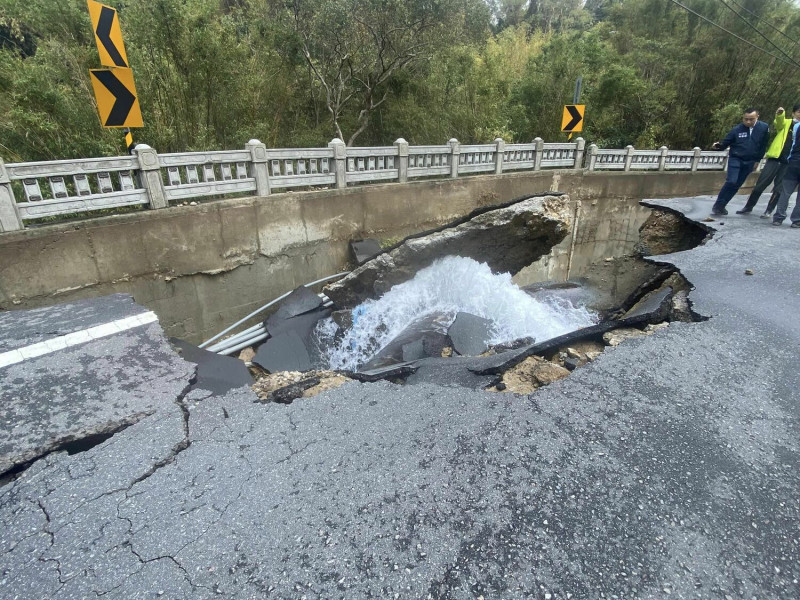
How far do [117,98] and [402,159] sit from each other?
4976 millimetres

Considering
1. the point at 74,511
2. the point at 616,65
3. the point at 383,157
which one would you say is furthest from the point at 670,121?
the point at 74,511

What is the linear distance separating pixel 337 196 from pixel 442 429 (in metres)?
6.23

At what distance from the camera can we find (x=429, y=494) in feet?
6.86

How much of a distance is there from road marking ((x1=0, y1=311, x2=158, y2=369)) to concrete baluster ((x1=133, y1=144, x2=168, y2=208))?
306 centimetres

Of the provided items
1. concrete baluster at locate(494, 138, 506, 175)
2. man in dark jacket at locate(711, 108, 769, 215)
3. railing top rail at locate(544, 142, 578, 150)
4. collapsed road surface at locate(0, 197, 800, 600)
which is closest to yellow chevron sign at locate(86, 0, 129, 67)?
collapsed road surface at locate(0, 197, 800, 600)

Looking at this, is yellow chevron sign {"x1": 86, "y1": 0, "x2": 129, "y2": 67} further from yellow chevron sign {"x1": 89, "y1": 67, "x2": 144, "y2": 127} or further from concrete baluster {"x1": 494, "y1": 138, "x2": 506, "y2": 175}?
concrete baluster {"x1": 494, "y1": 138, "x2": 506, "y2": 175}

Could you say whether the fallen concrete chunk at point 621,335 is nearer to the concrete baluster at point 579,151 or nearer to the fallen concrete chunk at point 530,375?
the fallen concrete chunk at point 530,375

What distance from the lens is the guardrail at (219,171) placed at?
17.0 ft

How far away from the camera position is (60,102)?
22.1 feet

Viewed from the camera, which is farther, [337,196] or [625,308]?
[337,196]

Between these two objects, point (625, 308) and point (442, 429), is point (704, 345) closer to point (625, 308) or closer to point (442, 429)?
point (625, 308)

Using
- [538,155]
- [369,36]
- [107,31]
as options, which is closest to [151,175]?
[107,31]

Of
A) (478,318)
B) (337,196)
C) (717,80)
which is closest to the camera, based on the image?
(478,318)

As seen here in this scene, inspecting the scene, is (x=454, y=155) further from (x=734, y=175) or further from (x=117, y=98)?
(x=117, y=98)
